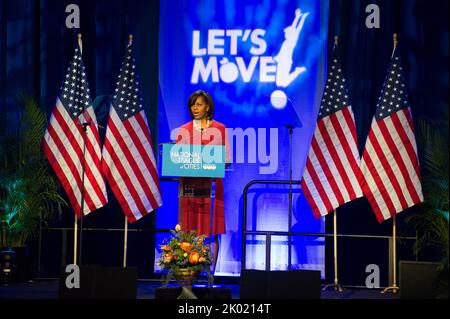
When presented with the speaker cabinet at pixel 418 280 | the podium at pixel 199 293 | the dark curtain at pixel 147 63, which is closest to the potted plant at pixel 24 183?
the dark curtain at pixel 147 63

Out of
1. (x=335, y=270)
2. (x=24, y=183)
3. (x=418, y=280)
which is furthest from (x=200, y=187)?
(x=418, y=280)

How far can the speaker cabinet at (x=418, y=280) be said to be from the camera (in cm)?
700

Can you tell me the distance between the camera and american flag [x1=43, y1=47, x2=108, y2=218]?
30.4 ft

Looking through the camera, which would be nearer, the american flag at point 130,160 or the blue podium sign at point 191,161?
the blue podium sign at point 191,161

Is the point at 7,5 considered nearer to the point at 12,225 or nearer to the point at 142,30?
the point at 142,30

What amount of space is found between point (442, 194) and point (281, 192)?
2.37 metres

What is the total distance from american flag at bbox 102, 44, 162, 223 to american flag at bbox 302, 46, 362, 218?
1750 millimetres

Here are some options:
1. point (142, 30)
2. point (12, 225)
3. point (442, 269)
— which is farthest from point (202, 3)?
point (442, 269)

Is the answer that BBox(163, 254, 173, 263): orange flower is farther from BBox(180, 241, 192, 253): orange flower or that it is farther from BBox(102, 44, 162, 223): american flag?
BBox(102, 44, 162, 223): american flag

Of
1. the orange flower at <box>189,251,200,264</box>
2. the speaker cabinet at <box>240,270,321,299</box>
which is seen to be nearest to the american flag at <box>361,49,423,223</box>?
the orange flower at <box>189,251,200,264</box>

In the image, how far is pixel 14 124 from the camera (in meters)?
9.98

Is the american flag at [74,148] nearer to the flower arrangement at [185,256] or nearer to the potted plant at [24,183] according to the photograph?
the potted plant at [24,183]

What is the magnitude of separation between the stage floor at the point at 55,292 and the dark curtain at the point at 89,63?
63cm
